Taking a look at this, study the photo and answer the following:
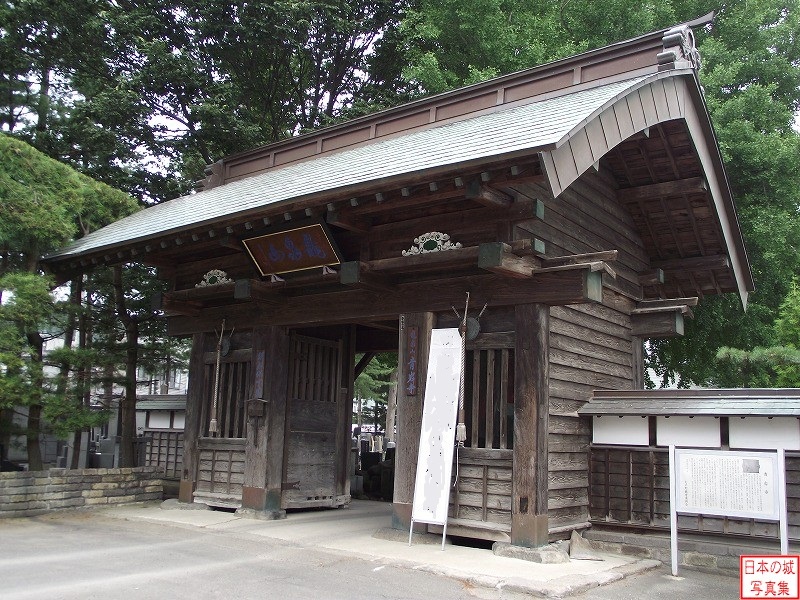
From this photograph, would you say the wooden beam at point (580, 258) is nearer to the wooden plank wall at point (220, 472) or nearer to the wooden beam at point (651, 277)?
the wooden beam at point (651, 277)

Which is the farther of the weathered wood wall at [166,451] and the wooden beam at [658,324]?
the weathered wood wall at [166,451]

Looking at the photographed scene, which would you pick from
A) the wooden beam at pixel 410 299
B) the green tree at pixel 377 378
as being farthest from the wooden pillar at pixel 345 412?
the green tree at pixel 377 378

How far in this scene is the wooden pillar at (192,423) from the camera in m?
11.9

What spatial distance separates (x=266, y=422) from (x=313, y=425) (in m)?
1.20

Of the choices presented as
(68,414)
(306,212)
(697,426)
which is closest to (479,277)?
(306,212)

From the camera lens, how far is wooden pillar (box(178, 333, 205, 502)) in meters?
11.9

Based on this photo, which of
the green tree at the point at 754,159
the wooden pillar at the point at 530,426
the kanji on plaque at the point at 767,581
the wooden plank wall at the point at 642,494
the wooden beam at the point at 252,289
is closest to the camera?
the kanji on plaque at the point at 767,581

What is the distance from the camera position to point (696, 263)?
39.6 feet

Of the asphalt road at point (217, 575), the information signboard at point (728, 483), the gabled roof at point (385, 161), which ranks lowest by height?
the asphalt road at point (217, 575)

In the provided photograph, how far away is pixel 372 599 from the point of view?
6270 mm

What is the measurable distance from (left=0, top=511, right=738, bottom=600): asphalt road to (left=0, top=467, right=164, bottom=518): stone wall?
1.38 metres

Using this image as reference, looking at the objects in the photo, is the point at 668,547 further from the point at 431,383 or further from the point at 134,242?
the point at 134,242

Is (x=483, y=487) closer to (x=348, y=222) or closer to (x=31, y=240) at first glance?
(x=348, y=222)

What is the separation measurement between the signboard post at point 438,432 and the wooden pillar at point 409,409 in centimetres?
27
